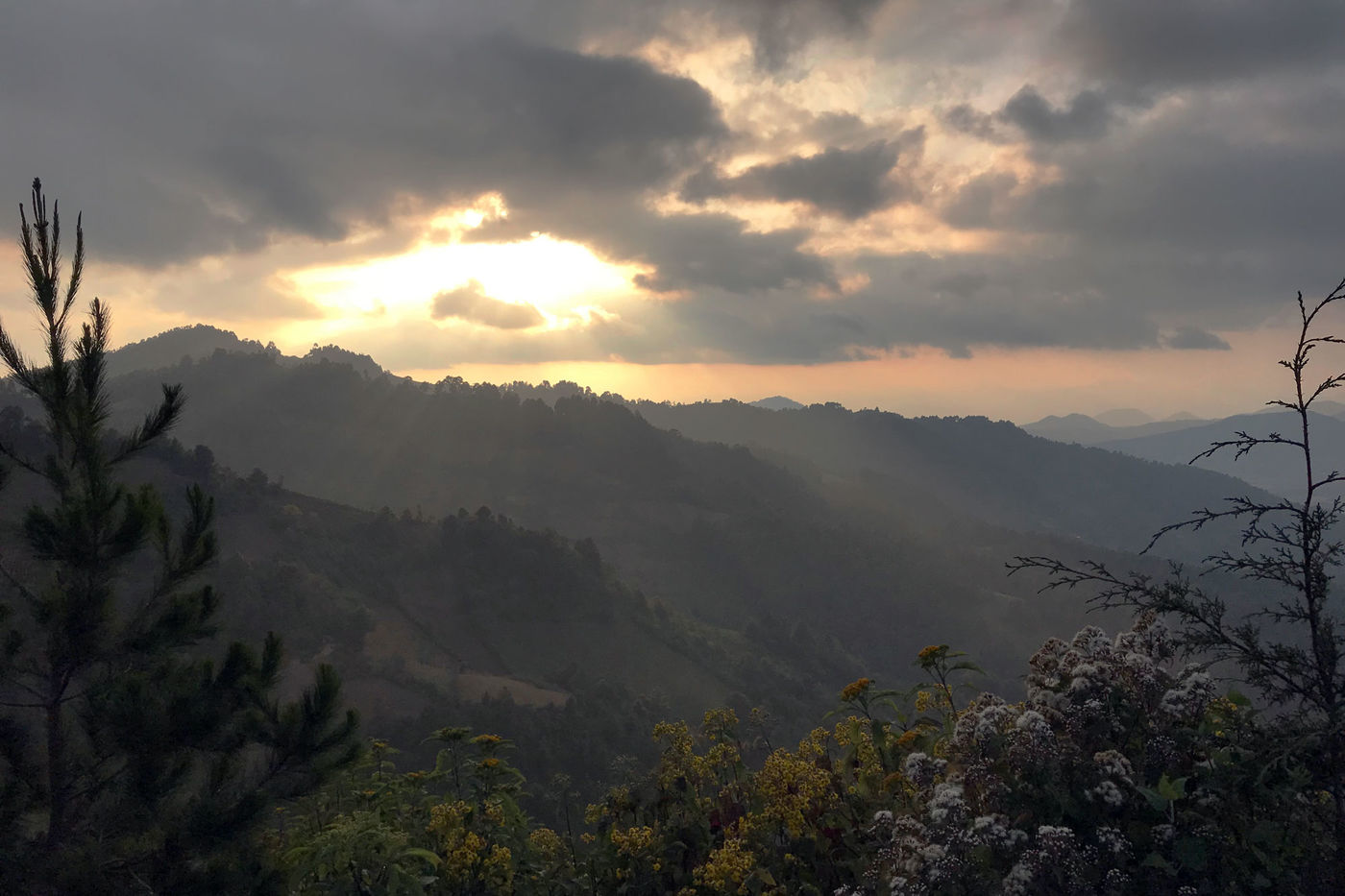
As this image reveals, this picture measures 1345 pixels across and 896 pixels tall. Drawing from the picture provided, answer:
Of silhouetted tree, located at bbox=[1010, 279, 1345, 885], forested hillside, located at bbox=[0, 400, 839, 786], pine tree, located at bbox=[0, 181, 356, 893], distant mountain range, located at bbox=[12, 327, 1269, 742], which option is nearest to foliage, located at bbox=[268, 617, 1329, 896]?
silhouetted tree, located at bbox=[1010, 279, 1345, 885]

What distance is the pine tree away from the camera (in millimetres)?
6992

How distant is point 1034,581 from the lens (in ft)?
521

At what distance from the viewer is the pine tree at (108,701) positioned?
22.9 ft

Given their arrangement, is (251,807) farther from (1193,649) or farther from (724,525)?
(724,525)

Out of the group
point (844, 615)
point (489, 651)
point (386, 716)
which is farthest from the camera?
point (844, 615)

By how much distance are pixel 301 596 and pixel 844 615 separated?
94571 millimetres

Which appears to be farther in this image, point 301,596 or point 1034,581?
point 1034,581

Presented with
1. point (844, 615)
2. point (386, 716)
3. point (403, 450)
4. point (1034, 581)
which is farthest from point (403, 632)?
point (1034, 581)

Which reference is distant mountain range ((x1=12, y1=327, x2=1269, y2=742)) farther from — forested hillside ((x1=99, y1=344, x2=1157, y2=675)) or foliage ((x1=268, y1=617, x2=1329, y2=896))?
foliage ((x1=268, y1=617, x2=1329, y2=896))

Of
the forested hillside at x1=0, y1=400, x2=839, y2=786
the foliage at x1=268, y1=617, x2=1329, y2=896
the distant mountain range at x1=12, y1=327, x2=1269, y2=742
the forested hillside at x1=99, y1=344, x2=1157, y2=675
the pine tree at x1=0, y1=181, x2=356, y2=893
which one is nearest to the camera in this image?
the foliage at x1=268, y1=617, x2=1329, y2=896

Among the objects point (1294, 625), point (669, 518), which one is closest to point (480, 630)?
point (669, 518)

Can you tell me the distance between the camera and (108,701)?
7.00 m

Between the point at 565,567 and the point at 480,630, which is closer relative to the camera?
the point at 480,630

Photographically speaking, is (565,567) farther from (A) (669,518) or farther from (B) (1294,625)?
(B) (1294,625)
